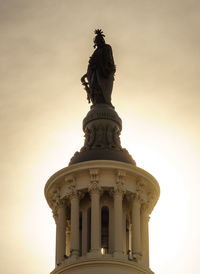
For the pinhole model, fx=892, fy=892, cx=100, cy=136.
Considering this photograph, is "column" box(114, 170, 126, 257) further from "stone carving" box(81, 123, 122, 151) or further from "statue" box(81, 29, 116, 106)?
"statue" box(81, 29, 116, 106)

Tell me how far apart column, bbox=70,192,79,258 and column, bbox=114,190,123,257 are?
2.21 meters

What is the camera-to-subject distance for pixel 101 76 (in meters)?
57.5

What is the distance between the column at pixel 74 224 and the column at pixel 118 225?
2.21 m

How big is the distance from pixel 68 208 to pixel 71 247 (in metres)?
3.30

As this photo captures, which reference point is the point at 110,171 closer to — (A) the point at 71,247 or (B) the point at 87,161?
(B) the point at 87,161

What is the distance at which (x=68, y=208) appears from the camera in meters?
52.8

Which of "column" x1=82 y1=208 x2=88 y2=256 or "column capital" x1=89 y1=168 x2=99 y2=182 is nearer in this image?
"column" x1=82 y1=208 x2=88 y2=256

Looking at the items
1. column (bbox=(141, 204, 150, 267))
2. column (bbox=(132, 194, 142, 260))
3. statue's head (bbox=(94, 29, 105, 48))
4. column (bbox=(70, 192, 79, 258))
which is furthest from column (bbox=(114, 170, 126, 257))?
statue's head (bbox=(94, 29, 105, 48))

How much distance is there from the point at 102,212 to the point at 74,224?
7.23 ft

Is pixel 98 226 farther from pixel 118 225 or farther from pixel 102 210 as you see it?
pixel 102 210

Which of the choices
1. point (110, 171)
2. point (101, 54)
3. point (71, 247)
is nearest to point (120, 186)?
point (110, 171)

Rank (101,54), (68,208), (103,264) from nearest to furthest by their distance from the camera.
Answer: (103,264), (68,208), (101,54)

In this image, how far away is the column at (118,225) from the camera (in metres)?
49.7

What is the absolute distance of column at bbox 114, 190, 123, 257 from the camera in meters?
49.7
